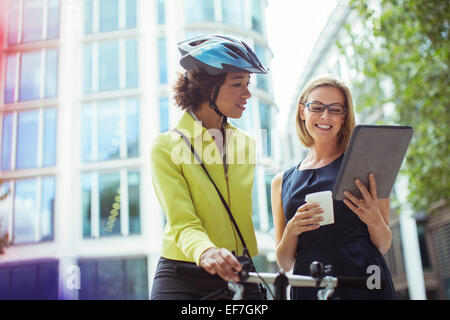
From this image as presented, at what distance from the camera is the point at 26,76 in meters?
5.53

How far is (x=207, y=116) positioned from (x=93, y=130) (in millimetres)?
4957

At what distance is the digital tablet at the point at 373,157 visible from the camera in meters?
1.75

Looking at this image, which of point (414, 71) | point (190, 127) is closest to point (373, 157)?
point (190, 127)

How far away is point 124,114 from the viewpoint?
7180 millimetres

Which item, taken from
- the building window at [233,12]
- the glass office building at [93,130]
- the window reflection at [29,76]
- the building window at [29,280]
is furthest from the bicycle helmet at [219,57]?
the window reflection at [29,76]

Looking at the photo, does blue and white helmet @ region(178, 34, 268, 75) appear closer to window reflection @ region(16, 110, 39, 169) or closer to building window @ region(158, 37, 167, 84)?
window reflection @ region(16, 110, 39, 169)

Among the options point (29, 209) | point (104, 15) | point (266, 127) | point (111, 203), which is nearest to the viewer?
point (266, 127)

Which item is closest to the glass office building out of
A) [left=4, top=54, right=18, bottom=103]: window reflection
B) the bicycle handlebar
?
[left=4, top=54, right=18, bottom=103]: window reflection

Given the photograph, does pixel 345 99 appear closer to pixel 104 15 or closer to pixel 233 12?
pixel 233 12

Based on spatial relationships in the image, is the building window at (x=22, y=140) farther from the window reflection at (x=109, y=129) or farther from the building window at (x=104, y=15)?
the building window at (x=104, y=15)

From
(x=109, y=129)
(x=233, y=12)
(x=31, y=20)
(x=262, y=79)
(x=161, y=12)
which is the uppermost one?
(x=161, y=12)

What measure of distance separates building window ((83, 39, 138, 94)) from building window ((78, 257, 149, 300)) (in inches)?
82.6

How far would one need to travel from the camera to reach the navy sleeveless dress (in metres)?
1.92
